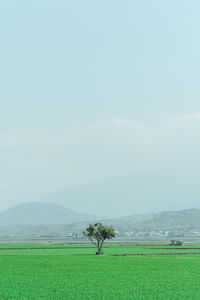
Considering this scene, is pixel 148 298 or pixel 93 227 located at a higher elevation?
pixel 93 227

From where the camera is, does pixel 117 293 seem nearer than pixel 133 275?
Yes

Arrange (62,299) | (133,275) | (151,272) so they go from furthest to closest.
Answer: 1. (151,272)
2. (133,275)
3. (62,299)

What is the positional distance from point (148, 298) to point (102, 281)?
10861 millimetres

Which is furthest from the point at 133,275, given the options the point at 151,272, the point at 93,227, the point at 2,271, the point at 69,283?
the point at 93,227

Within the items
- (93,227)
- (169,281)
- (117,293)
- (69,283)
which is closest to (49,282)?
(69,283)

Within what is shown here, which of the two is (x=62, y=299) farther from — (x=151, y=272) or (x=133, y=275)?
(x=151, y=272)

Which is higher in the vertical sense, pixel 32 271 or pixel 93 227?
pixel 93 227

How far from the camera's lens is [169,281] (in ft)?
147

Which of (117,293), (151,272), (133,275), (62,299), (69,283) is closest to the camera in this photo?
(62,299)

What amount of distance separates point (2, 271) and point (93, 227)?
35.8 meters

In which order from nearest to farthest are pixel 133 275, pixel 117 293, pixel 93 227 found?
pixel 117 293 → pixel 133 275 → pixel 93 227

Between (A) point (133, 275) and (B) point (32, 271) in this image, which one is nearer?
(A) point (133, 275)

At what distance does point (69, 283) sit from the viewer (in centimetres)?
4278

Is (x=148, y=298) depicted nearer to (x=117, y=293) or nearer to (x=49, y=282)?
(x=117, y=293)
